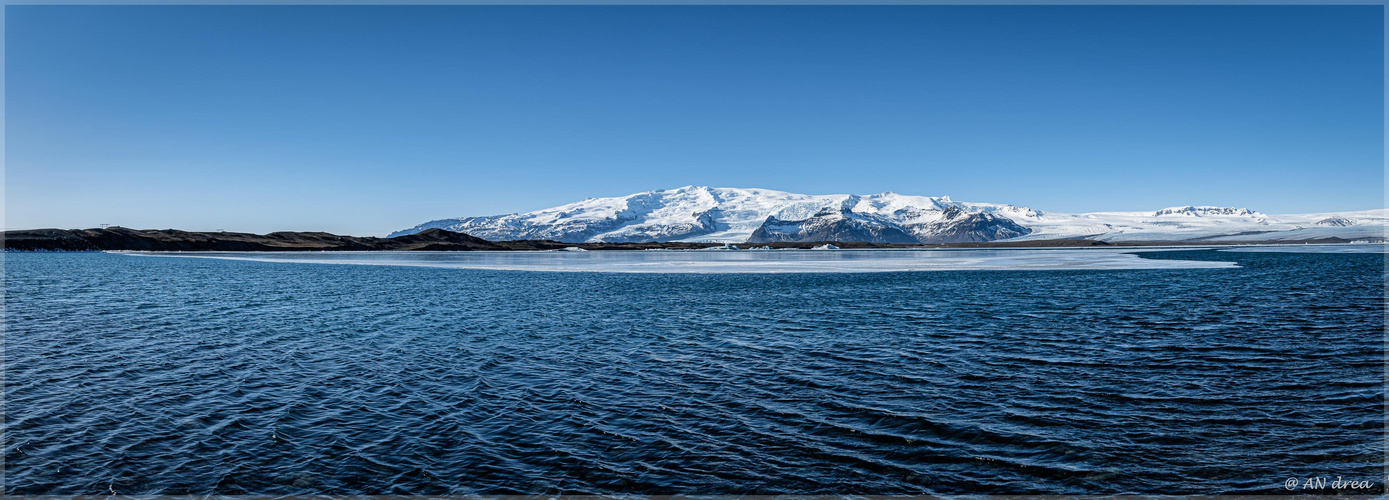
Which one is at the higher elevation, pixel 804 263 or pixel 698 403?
pixel 804 263

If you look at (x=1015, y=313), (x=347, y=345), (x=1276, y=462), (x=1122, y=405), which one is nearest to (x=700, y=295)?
(x=1015, y=313)

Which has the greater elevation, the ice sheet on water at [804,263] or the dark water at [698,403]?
the ice sheet on water at [804,263]

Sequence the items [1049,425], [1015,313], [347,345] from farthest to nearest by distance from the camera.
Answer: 1. [1015,313]
2. [347,345]
3. [1049,425]

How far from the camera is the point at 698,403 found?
48.2ft

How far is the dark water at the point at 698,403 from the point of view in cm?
1040

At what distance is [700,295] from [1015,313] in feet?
60.9

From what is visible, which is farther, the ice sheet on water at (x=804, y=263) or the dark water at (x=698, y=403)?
the ice sheet on water at (x=804, y=263)

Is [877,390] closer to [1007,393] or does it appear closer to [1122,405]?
[1007,393]

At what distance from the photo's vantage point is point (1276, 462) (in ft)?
34.1

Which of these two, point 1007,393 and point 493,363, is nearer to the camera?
point 1007,393

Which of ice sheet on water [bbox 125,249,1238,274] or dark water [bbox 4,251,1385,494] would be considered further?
ice sheet on water [bbox 125,249,1238,274]

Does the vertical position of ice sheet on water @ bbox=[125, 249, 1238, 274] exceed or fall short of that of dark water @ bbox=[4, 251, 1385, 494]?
it exceeds it

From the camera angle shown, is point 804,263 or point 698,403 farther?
point 804,263

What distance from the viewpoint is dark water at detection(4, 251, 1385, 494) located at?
1040cm
